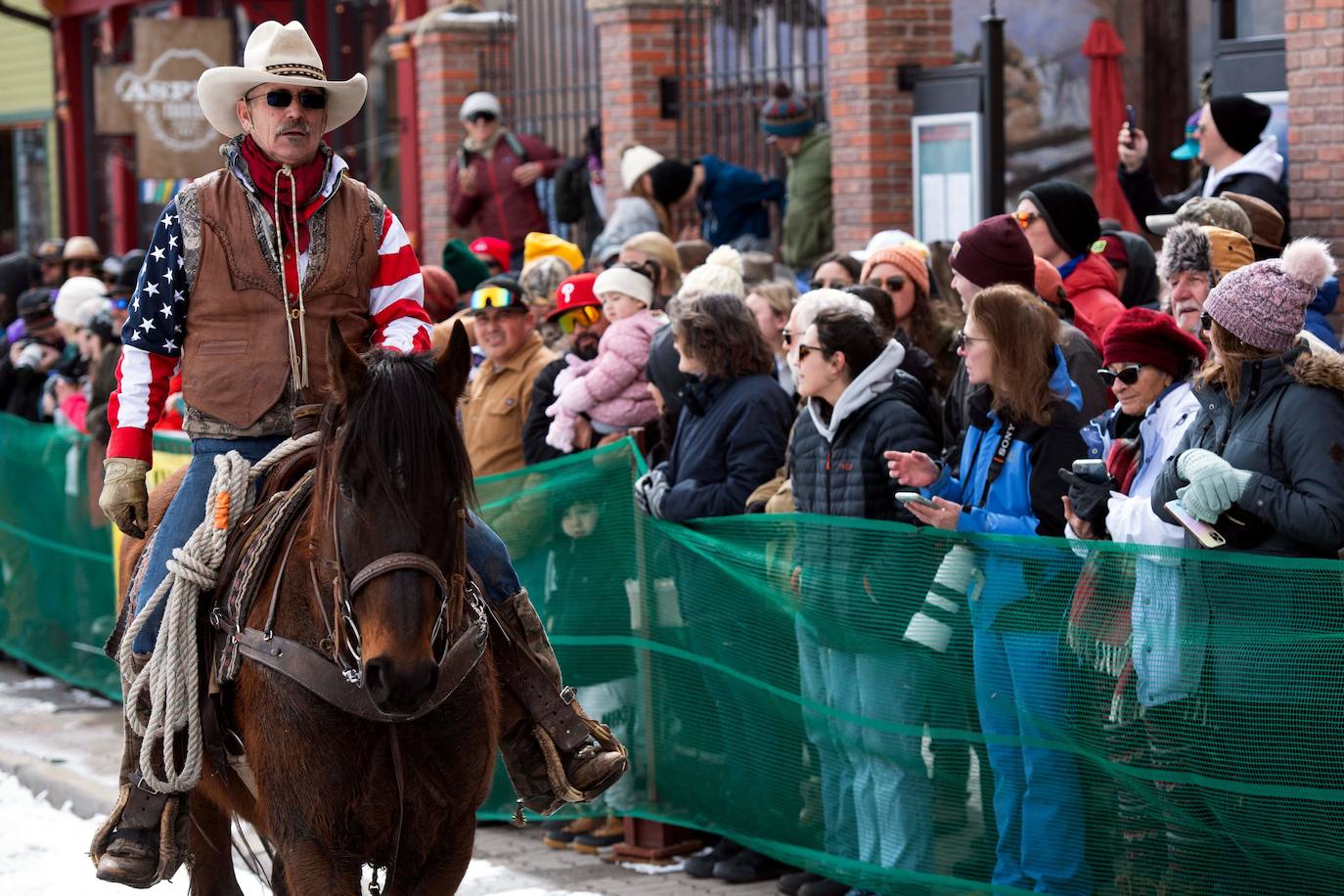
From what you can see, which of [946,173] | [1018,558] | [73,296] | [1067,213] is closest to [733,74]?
[946,173]

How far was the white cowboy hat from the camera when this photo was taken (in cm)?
560

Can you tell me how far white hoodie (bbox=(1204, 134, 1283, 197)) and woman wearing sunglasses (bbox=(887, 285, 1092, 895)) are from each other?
2.98 meters

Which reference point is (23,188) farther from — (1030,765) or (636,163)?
(1030,765)

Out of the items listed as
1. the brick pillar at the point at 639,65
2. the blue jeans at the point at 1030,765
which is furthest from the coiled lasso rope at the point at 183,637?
the brick pillar at the point at 639,65

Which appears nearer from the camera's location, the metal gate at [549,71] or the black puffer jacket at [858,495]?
the black puffer jacket at [858,495]

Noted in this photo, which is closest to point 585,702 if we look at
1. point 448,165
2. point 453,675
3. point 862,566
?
point 862,566

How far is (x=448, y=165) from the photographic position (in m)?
18.1

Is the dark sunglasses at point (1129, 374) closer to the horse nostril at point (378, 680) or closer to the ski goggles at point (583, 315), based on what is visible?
the horse nostril at point (378, 680)

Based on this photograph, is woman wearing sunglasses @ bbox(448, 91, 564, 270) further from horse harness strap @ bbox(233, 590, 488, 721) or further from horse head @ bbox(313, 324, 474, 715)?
horse head @ bbox(313, 324, 474, 715)

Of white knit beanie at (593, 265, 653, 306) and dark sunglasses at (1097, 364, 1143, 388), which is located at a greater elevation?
white knit beanie at (593, 265, 653, 306)

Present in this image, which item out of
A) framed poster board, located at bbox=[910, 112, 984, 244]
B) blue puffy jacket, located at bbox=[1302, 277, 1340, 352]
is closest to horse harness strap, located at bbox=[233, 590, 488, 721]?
blue puffy jacket, located at bbox=[1302, 277, 1340, 352]

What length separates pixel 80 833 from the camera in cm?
892

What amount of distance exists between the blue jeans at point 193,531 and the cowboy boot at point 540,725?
0.09m

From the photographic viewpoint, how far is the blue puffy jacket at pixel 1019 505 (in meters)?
5.98
